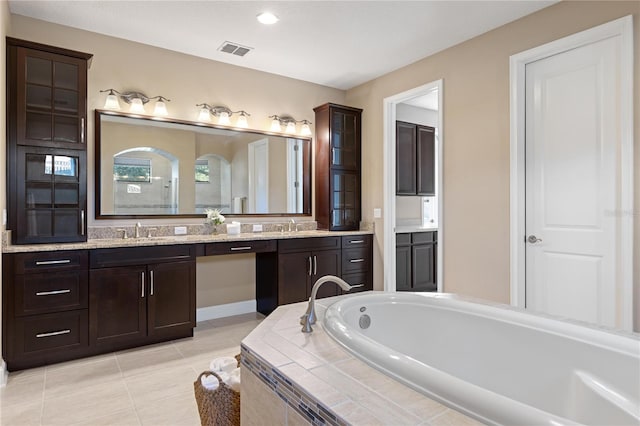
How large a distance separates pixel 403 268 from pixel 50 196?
3.71 metres

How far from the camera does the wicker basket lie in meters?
1.67

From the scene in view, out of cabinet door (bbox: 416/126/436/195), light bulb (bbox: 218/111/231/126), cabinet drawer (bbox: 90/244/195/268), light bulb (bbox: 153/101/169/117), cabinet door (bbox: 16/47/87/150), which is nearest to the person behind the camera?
cabinet door (bbox: 16/47/87/150)

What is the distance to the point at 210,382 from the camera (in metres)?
1.74

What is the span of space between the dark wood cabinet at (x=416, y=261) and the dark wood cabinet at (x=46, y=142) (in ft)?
11.1

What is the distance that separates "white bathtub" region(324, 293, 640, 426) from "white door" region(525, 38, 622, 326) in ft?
4.21

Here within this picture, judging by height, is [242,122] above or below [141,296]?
above

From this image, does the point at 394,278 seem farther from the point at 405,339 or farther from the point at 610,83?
the point at 610,83

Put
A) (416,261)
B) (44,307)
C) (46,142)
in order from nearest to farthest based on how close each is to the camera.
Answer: (44,307) → (46,142) → (416,261)

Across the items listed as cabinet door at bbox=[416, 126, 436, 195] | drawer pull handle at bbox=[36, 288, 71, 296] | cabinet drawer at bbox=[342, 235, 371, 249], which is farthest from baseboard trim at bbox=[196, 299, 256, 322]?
cabinet door at bbox=[416, 126, 436, 195]

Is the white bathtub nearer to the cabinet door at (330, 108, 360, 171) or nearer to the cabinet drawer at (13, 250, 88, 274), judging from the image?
the cabinet drawer at (13, 250, 88, 274)

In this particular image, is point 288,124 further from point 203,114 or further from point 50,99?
point 50,99

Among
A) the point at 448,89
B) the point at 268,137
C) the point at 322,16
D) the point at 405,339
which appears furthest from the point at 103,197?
the point at 448,89

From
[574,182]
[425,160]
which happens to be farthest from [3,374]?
[425,160]

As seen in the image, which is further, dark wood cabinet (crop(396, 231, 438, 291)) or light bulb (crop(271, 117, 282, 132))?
dark wood cabinet (crop(396, 231, 438, 291))
